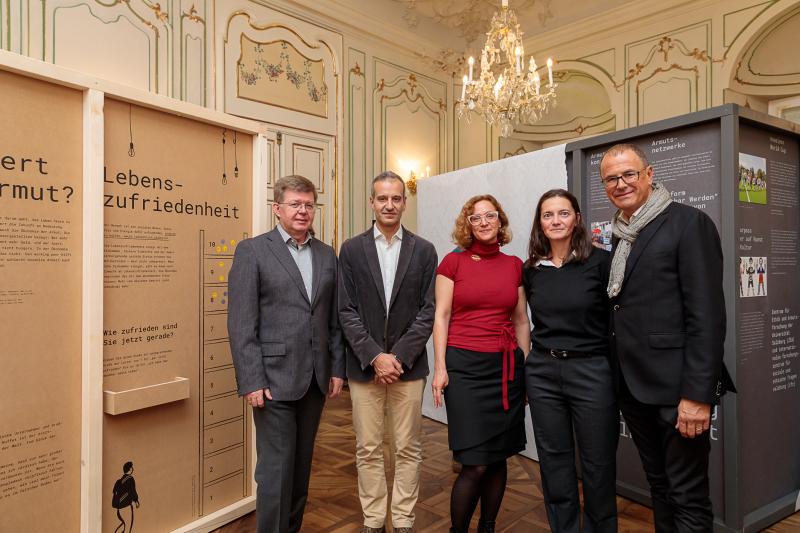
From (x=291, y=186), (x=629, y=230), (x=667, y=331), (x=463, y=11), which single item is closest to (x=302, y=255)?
(x=291, y=186)

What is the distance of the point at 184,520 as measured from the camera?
7.89 feet

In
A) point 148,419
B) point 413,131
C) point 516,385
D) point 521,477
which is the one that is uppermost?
point 413,131

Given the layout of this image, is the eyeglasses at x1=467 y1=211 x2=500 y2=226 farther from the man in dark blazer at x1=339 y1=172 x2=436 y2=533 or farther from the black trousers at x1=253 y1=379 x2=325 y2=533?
the black trousers at x1=253 y1=379 x2=325 y2=533

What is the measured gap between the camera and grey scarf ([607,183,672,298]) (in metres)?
1.75

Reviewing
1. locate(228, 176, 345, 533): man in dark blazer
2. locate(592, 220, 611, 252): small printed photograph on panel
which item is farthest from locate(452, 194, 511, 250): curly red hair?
locate(592, 220, 611, 252): small printed photograph on panel

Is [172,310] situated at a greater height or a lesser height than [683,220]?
lesser

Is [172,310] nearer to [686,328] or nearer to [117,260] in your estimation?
[117,260]

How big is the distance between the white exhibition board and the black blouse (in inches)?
56.4

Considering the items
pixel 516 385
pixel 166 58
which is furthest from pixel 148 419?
pixel 166 58

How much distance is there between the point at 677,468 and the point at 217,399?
2.01 m

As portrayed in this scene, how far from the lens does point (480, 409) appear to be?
202cm

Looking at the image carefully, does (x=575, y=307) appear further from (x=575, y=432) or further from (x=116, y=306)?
(x=116, y=306)

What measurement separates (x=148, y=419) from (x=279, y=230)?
3.36ft

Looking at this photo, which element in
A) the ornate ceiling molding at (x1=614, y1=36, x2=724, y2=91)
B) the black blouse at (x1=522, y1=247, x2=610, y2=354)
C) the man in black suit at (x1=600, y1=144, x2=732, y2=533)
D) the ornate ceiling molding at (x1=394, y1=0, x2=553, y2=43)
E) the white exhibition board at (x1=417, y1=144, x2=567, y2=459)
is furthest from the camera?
the ornate ceiling molding at (x1=394, y1=0, x2=553, y2=43)
